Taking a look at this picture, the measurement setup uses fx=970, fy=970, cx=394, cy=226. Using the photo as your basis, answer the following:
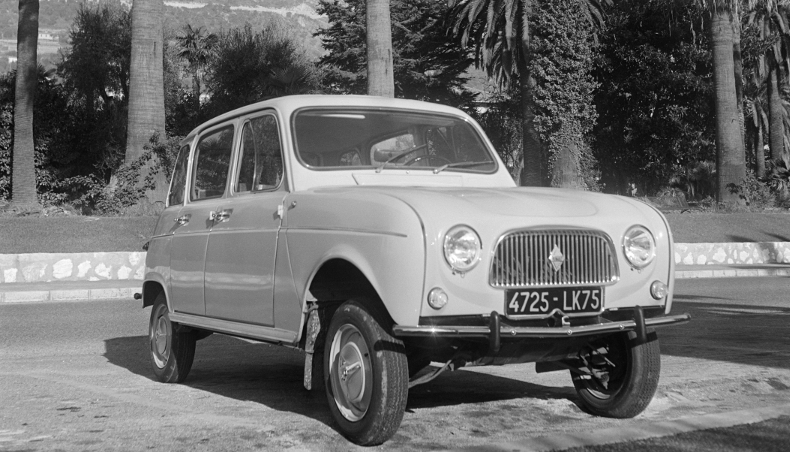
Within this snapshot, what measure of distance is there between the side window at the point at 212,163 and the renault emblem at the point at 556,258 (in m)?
2.87

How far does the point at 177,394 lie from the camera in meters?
7.09

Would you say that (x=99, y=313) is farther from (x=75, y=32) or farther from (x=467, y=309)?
(x=75, y=32)

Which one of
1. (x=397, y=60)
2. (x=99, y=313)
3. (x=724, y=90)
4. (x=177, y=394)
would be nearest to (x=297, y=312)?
(x=177, y=394)

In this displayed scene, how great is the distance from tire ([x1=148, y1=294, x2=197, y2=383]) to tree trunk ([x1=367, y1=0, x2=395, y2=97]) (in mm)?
12522

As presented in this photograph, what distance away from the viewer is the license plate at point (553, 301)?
4.94 metres

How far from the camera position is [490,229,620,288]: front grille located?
4965 mm

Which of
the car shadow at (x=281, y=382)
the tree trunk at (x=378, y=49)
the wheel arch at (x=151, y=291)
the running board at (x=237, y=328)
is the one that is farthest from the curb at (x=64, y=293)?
the running board at (x=237, y=328)

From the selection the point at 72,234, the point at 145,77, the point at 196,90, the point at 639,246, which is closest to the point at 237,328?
the point at 639,246

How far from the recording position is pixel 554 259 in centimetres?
507

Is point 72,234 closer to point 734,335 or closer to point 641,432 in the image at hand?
point 734,335

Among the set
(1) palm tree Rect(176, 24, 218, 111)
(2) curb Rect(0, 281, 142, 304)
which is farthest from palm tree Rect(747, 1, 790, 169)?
(2) curb Rect(0, 281, 142, 304)

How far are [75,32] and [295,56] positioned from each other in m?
13.0

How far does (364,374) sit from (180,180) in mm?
3593

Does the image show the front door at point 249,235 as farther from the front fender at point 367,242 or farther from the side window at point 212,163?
the front fender at point 367,242
